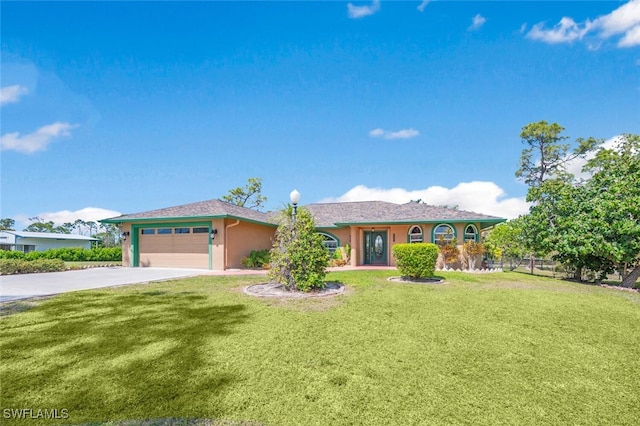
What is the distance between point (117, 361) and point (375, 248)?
609 inches

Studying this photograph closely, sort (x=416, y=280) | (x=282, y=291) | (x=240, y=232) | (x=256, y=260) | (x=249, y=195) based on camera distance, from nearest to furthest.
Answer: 1. (x=282, y=291)
2. (x=416, y=280)
3. (x=256, y=260)
4. (x=240, y=232)
5. (x=249, y=195)

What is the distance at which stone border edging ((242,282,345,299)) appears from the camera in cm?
802

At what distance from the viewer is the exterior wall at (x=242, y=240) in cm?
1589

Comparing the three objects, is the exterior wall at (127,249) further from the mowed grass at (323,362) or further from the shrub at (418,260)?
the shrub at (418,260)

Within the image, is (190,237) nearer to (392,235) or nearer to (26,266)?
(26,266)

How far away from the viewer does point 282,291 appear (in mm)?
8617

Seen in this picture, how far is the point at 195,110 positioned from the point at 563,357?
16.7 m

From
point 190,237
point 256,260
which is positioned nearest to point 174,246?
point 190,237

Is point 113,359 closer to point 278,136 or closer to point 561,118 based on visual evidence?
point 278,136

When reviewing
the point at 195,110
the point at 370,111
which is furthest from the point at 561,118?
the point at 195,110

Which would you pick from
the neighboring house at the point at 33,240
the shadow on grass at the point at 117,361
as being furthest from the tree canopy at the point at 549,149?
the neighboring house at the point at 33,240

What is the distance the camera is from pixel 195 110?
1573 cm

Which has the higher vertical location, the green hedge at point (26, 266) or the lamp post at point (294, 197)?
the lamp post at point (294, 197)

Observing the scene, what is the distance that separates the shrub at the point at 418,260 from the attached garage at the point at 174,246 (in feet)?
32.0
